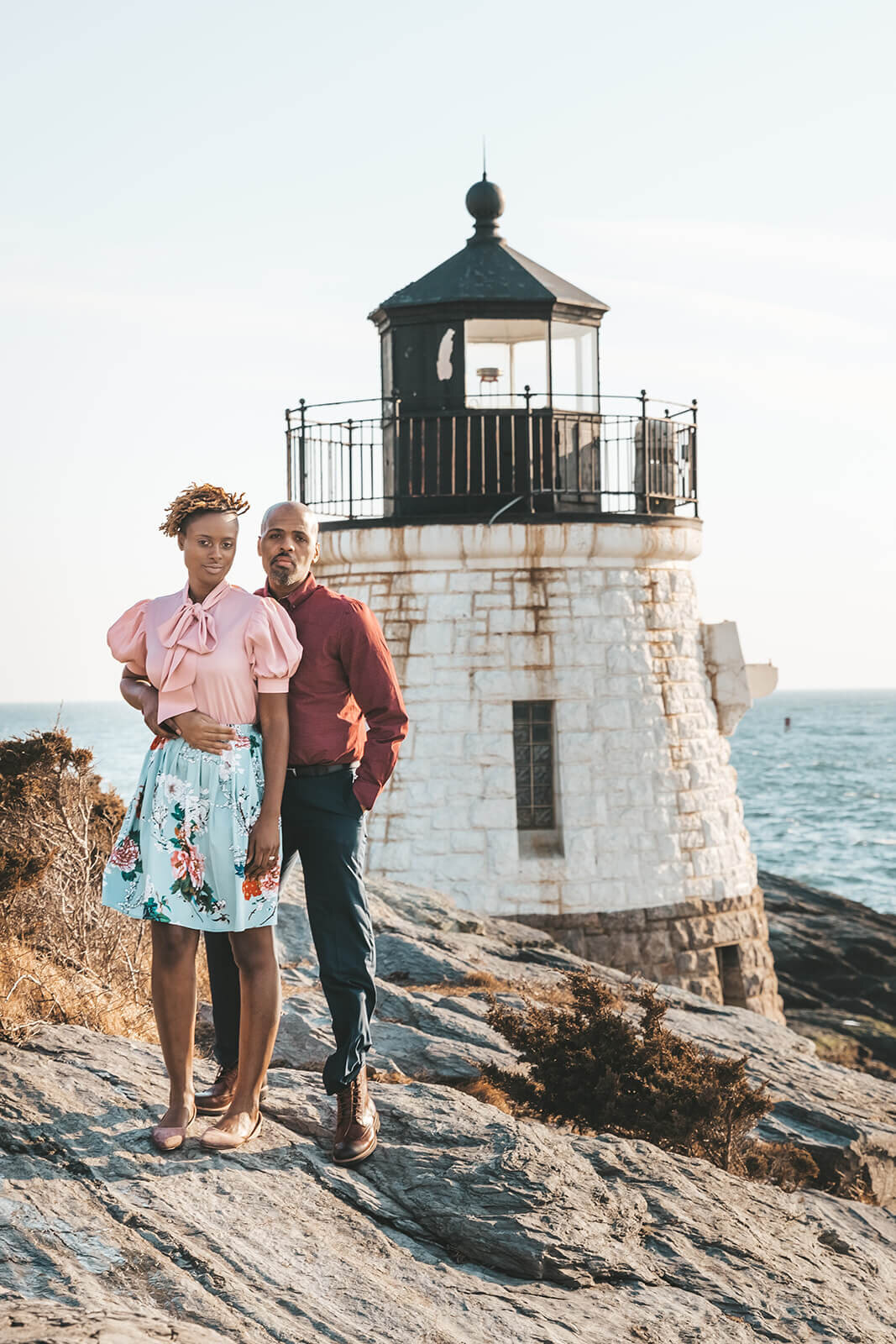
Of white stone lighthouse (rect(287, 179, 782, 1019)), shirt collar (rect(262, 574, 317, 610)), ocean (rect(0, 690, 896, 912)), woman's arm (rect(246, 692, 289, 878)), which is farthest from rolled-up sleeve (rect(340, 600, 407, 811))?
white stone lighthouse (rect(287, 179, 782, 1019))

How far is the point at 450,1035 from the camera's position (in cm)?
773

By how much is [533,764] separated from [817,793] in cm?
5675

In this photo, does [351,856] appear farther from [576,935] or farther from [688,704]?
[688,704]

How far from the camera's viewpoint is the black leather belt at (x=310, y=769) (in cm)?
475

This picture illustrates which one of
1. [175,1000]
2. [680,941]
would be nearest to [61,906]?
[175,1000]

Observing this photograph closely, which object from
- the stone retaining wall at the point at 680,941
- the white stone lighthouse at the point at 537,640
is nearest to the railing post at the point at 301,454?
the white stone lighthouse at the point at 537,640

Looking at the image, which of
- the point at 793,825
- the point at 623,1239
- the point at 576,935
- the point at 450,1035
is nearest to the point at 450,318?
the point at 576,935

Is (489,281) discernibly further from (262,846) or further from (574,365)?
(262,846)

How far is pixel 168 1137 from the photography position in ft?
14.5

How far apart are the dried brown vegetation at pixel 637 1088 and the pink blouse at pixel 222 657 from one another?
8.98 feet

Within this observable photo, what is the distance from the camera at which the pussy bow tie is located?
4500mm

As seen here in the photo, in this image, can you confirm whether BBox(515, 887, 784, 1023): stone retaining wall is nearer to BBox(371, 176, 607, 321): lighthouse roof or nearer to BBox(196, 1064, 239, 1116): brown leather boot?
BBox(371, 176, 607, 321): lighthouse roof

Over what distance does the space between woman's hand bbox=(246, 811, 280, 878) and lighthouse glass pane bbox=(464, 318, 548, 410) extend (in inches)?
397

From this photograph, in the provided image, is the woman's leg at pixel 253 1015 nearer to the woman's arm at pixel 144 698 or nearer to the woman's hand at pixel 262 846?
the woman's hand at pixel 262 846
